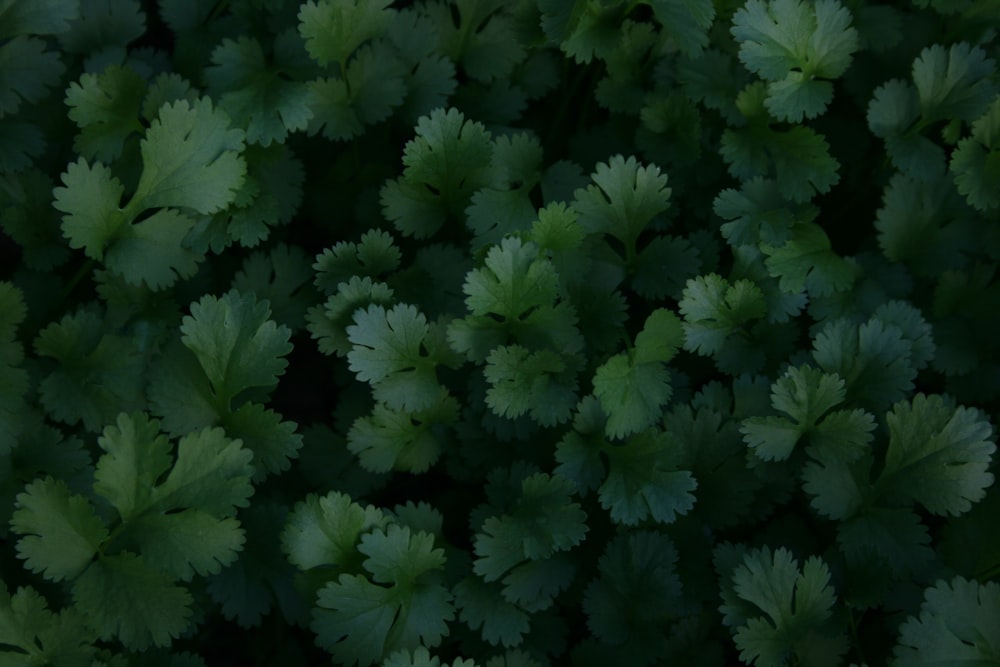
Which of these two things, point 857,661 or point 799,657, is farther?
point 857,661

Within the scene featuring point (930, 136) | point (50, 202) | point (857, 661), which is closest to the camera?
point (857, 661)

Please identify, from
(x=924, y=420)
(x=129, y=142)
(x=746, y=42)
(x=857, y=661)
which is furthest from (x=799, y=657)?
(x=129, y=142)

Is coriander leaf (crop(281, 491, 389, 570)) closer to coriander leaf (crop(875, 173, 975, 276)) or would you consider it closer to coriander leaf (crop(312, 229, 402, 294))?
coriander leaf (crop(312, 229, 402, 294))

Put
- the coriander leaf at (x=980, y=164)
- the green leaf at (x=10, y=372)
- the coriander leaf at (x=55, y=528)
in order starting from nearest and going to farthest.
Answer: the coriander leaf at (x=55, y=528), the green leaf at (x=10, y=372), the coriander leaf at (x=980, y=164)

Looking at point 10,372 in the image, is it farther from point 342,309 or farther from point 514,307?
point 514,307

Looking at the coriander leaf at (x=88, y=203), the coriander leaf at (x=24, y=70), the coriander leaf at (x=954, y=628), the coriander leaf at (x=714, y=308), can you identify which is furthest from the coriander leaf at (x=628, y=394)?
the coriander leaf at (x=24, y=70)

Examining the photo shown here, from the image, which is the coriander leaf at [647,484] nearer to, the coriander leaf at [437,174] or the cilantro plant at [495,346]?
the cilantro plant at [495,346]

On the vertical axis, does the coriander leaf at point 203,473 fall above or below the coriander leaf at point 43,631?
above

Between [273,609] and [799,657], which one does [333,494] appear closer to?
[273,609]
